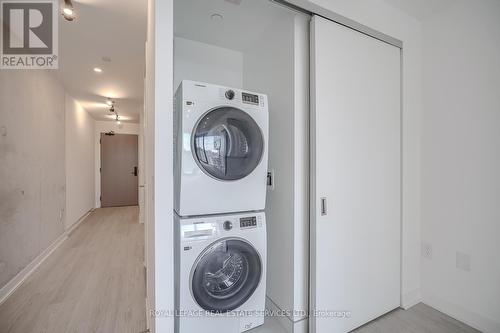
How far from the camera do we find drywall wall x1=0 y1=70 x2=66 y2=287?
Answer: 2104 millimetres

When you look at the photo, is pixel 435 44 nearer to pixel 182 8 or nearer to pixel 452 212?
pixel 452 212

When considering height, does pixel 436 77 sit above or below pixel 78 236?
above

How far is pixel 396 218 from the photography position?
1.84 meters

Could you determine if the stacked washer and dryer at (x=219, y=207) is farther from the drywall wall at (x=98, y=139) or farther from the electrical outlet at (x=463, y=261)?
the drywall wall at (x=98, y=139)

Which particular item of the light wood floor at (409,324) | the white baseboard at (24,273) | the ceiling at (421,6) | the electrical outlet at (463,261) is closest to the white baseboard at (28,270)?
the white baseboard at (24,273)

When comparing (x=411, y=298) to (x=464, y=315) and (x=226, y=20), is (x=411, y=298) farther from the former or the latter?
(x=226, y=20)

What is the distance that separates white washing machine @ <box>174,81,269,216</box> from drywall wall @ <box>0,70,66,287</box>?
80.3 inches

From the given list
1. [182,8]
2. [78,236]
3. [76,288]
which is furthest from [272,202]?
[78,236]

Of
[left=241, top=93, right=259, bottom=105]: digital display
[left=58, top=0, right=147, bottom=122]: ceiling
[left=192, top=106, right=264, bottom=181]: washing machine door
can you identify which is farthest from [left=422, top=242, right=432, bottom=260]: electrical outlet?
[left=58, top=0, right=147, bottom=122]: ceiling

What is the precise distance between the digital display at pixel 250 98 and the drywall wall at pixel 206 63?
2.46 ft

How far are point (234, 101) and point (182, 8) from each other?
0.82 m

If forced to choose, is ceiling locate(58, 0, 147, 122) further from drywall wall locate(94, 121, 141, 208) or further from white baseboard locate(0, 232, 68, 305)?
white baseboard locate(0, 232, 68, 305)

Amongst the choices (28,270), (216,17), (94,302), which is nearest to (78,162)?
(28,270)

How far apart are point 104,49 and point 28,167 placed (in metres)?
1.65
